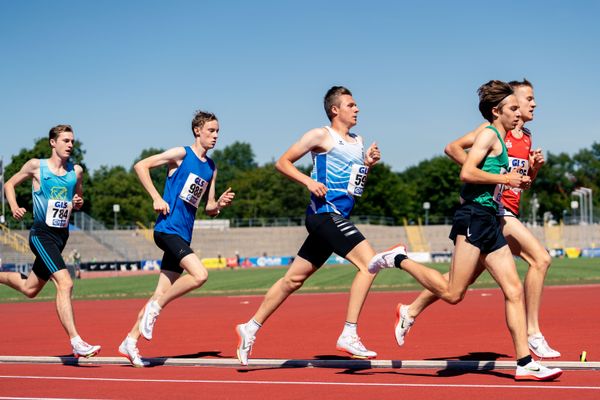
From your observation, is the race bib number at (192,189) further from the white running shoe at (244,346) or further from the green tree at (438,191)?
the green tree at (438,191)

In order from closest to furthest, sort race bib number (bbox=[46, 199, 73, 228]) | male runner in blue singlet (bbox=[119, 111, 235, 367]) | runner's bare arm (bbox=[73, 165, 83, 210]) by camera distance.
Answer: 1. male runner in blue singlet (bbox=[119, 111, 235, 367])
2. race bib number (bbox=[46, 199, 73, 228])
3. runner's bare arm (bbox=[73, 165, 83, 210])

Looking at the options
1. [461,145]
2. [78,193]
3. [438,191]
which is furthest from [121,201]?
[461,145]

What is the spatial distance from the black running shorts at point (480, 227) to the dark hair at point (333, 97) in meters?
1.94

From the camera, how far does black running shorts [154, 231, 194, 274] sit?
353 inches

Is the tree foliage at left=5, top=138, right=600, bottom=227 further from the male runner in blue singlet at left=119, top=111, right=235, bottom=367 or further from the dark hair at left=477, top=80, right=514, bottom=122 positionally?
the dark hair at left=477, top=80, right=514, bottom=122

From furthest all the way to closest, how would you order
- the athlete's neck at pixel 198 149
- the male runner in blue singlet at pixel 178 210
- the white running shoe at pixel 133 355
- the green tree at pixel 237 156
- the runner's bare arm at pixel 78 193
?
the green tree at pixel 237 156
the runner's bare arm at pixel 78 193
the athlete's neck at pixel 198 149
the male runner in blue singlet at pixel 178 210
the white running shoe at pixel 133 355

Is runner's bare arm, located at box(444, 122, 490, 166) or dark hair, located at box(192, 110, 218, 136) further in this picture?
dark hair, located at box(192, 110, 218, 136)

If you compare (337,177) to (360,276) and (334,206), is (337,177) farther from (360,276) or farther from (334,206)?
(360,276)

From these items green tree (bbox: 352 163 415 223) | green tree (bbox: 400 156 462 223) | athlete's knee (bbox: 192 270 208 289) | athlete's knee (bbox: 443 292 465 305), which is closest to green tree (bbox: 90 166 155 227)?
green tree (bbox: 352 163 415 223)

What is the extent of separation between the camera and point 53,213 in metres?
9.72

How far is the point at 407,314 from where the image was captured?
335 inches

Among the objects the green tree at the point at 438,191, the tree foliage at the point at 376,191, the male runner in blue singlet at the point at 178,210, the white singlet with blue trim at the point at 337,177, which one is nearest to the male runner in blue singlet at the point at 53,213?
the male runner in blue singlet at the point at 178,210

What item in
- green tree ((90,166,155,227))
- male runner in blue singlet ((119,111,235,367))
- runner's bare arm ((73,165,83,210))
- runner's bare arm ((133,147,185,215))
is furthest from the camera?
green tree ((90,166,155,227))

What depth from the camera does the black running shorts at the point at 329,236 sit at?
807 centimetres
